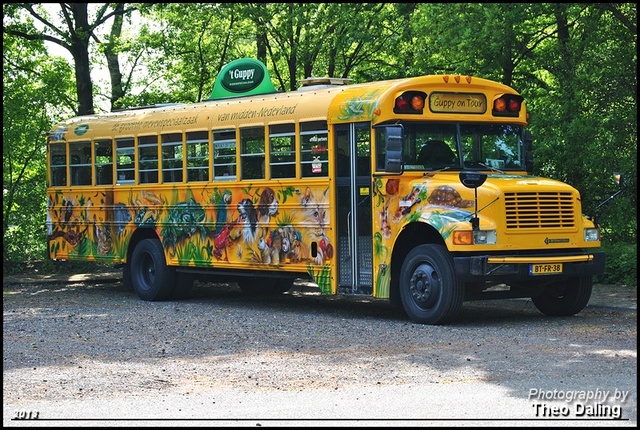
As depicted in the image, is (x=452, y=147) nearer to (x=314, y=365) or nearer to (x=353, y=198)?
(x=353, y=198)

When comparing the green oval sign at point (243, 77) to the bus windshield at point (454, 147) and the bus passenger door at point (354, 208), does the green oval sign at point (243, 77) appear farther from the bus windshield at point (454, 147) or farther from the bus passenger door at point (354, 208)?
the bus windshield at point (454, 147)

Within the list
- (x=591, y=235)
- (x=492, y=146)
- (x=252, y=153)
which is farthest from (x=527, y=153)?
(x=252, y=153)

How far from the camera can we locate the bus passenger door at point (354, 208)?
51.1ft

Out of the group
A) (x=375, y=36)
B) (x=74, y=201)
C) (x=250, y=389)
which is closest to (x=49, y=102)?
(x=74, y=201)

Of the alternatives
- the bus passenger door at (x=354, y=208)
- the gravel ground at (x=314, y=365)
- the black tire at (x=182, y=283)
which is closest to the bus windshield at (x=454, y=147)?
the bus passenger door at (x=354, y=208)

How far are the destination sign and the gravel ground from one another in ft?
8.61

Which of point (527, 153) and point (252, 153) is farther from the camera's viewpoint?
point (252, 153)

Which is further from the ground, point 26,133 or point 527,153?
point 26,133

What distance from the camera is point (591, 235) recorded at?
15.1m

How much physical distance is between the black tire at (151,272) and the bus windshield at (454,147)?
5.49 meters

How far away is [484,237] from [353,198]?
213 centimetres

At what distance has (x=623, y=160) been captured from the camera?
2002 cm

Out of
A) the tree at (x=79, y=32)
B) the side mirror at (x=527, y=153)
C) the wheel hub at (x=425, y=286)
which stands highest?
the tree at (x=79, y=32)

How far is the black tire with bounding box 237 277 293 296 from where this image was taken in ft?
65.8
